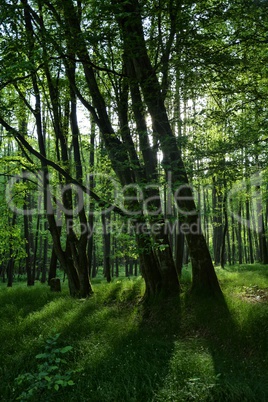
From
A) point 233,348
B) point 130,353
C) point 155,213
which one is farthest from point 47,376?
point 233,348

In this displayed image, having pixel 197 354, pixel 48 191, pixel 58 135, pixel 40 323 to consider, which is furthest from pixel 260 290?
pixel 58 135

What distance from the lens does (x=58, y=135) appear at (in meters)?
11.4

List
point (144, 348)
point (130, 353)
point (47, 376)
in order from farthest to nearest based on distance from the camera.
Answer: point (144, 348)
point (130, 353)
point (47, 376)

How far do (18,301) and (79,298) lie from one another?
1.85 meters

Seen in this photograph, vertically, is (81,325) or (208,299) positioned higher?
(208,299)

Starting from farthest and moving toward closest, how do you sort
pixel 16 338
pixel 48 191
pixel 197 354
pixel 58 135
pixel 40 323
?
1. pixel 58 135
2. pixel 48 191
3. pixel 40 323
4. pixel 16 338
5. pixel 197 354

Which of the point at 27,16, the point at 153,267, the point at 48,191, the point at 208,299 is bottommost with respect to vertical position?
the point at 208,299

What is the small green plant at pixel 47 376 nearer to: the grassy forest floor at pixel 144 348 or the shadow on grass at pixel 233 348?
the grassy forest floor at pixel 144 348

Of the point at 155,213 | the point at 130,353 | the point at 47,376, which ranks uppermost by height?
the point at 155,213

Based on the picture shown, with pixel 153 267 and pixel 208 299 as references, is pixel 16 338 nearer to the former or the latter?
pixel 153 267

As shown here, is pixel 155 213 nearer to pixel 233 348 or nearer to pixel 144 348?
pixel 144 348

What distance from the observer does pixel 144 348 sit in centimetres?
577

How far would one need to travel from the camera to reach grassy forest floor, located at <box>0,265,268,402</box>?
4453 millimetres

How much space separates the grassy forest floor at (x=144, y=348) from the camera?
4453 mm
